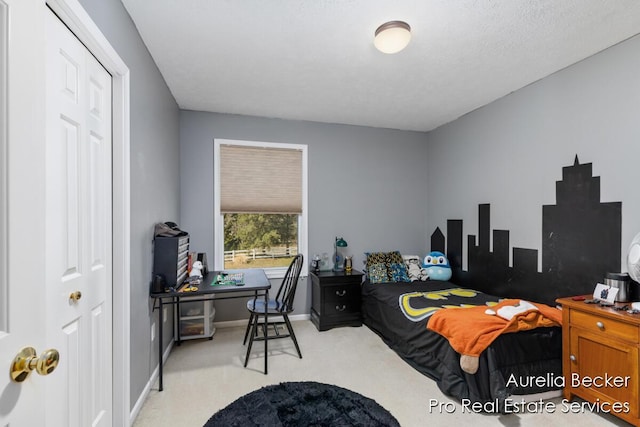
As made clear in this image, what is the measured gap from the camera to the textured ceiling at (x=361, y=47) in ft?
6.52

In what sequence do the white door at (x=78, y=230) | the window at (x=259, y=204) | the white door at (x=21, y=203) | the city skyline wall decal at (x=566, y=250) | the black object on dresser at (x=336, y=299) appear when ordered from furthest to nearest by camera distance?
the window at (x=259, y=204) < the black object on dresser at (x=336, y=299) < the city skyline wall decal at (x=566, y=250) < the white door at (x=78, y=230) < the white door at (x=21, y=203)

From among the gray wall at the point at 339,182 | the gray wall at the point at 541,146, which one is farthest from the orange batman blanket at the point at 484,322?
the gray wall at the point at 339,182

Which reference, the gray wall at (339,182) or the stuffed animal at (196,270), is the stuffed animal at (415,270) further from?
the stuffed animal at (196,270)

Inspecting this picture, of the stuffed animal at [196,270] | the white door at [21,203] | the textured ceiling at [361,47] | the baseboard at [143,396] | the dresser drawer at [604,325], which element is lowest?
the baseboard at [143,396]

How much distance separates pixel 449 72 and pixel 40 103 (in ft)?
9.63

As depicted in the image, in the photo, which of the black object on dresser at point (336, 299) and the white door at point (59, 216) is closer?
the white door at point (59, 216)

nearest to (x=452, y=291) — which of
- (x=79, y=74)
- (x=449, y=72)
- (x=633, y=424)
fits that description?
(x=633, y=424)

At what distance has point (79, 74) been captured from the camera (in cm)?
152

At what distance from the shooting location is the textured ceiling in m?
Result: 1.99

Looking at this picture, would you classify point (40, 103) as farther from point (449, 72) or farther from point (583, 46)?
point (583, 46)

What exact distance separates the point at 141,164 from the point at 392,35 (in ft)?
6.40

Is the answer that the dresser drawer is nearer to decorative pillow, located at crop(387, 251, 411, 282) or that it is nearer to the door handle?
decorative pillow, located at crop(387, 251, 411, 282)

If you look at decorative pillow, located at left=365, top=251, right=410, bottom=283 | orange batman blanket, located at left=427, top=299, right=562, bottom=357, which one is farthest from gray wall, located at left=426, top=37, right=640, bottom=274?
decorative pillow, located at left=365, top=251, right=410, bottom=283

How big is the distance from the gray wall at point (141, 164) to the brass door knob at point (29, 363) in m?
1.34
